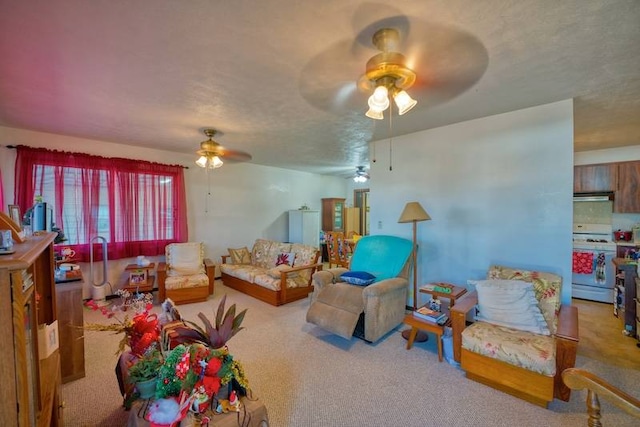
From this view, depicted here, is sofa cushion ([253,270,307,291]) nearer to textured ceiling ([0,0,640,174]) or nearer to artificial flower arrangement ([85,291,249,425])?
textured ceiling ([0,0,640,174])

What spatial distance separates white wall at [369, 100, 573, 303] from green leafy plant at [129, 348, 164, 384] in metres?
3.21

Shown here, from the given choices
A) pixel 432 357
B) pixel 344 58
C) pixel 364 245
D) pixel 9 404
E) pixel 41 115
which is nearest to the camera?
pixel 9 404

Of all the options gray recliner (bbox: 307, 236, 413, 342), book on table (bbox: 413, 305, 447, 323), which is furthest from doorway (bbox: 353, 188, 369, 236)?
book on table (bbox: 413, 305, 447, 323)

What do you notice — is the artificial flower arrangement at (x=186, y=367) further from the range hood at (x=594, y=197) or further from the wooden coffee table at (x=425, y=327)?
the range hood at (x=594, y=197)

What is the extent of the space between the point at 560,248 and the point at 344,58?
2.77 meters

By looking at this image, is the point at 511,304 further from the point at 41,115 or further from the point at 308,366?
the point at 41,115

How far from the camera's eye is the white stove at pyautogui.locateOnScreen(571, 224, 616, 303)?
3.98 m

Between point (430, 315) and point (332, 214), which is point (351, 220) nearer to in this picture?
point (332, 214)

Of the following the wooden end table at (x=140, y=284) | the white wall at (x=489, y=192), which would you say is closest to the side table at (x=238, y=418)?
the white wall at (x=489, y=192)

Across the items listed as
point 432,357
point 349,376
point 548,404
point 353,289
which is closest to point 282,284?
point 353,289

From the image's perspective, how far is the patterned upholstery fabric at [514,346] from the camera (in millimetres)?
1873

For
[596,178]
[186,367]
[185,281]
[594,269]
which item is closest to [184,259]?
[185,281]

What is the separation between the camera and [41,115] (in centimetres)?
295

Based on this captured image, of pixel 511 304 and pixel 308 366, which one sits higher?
pixel 511 304
